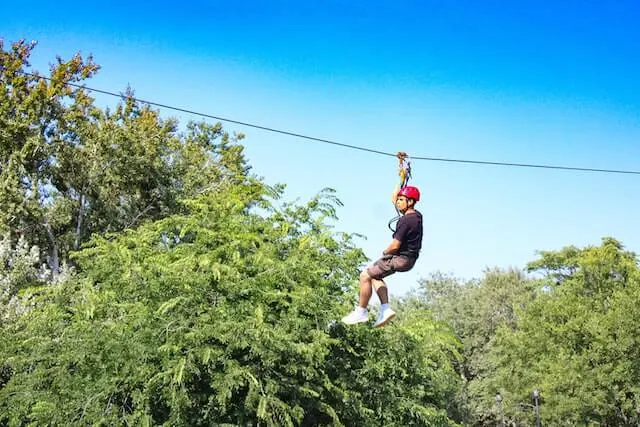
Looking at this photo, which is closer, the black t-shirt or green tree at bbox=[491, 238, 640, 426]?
the black t-shirt

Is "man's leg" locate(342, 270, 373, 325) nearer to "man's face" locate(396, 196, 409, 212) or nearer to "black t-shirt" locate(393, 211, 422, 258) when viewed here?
"black t-shirt" locate(393, 211, 422, 258)

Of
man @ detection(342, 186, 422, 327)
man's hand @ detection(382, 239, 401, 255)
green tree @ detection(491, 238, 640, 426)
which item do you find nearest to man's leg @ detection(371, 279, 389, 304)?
man @ detection(342, 186, 422, 327)

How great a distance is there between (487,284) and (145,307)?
128 ft

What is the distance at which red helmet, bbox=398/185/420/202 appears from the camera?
6879 mm

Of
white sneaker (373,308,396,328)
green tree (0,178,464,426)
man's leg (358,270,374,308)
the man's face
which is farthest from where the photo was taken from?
green tree (0,178,464,426)

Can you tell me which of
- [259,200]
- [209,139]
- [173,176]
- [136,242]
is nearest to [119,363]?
[136,242]

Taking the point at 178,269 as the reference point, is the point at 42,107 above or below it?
above

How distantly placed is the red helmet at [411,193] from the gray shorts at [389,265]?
67cm

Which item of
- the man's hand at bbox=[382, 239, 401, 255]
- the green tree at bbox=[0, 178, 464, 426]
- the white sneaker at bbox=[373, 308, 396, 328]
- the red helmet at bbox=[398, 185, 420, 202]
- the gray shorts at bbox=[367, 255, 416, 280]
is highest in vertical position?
the red helmet at bbox=[398, 185, 420, 202]

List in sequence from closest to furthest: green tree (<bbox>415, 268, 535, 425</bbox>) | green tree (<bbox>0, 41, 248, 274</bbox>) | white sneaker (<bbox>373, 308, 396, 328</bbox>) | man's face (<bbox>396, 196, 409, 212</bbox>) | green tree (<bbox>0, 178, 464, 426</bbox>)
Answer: man's face (<bbox>396, 196, 409, 212</bbox>)
white sneaker (<bbox>373, 308, 396, 328</bbox>)
green tree (<bbox>0, 178, 464, 426</bbox>)
green tree (<bbox>0, 41, 248, 274</bbox>)
green tree (<bbox>415, 268, 535, 425</bbox>)

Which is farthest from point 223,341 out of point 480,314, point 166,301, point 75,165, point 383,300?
point 480,314

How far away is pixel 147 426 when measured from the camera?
10.8 metres

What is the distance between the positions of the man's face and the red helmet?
1.5 inches

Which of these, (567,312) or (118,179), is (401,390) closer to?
(118,179)
